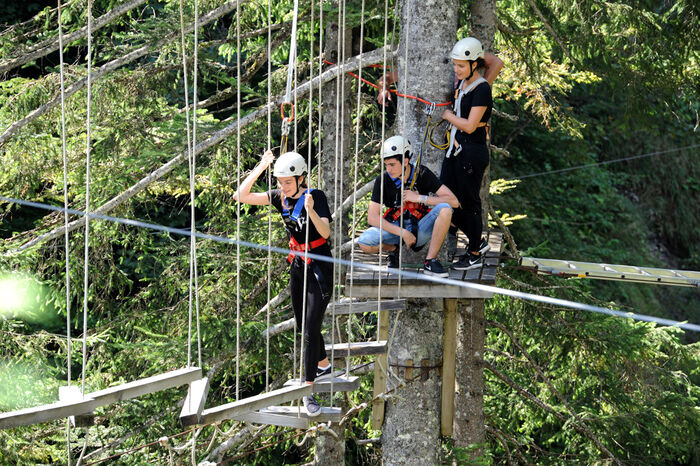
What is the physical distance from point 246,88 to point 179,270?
1.90 meters

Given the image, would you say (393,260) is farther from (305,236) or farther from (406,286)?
(305,236)

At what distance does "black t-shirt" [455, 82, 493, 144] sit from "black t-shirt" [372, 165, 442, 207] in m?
0.39

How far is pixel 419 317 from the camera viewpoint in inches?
231

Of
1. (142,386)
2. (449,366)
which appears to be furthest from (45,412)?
(449,366)

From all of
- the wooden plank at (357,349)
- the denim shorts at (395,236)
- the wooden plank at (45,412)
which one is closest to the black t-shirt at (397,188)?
the denim shorts at (395,236)

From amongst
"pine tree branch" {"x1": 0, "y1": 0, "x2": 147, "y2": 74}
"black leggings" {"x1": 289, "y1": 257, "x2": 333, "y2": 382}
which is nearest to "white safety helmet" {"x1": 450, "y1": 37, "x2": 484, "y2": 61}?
"black leggings" {"x1": 289, "y1": 257, "x2": 333, "y2": 382}

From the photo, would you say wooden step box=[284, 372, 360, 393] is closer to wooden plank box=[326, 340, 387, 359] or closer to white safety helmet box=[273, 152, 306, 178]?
wooden plank box=[326, 340, 387, 359]

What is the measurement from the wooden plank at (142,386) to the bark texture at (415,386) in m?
2.00

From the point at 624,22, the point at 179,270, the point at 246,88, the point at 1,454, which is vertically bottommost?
the point at 1,454

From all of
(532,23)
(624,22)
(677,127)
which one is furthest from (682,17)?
(677,127)

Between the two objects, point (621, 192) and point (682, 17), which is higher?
point (682, 17)

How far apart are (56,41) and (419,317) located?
3.20 meters

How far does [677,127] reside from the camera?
636 inches

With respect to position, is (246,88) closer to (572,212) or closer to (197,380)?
(197,380)
